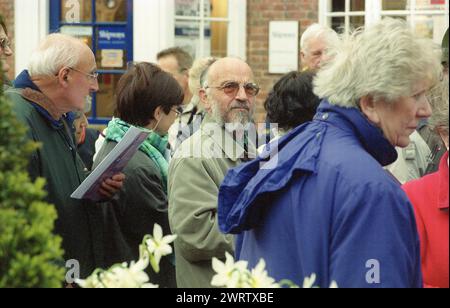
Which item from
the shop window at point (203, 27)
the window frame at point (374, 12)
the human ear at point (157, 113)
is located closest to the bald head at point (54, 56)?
the human ear at point (157, 113)

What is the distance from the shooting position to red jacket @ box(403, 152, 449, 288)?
3594mm

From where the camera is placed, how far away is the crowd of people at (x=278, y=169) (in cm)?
311

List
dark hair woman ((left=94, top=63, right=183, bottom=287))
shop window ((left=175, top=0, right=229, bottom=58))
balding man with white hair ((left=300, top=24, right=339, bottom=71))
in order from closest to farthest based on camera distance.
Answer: dark hair woman ((left=94, top=63, right=183, bottom=287))
balding man with white hair ((left=300, top=24, right=339, bottom=71))
shop window ((left=175, top=0, right=229, bottom=58))

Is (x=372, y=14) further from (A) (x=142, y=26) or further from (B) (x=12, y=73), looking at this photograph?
(B) (x=12, y=73)

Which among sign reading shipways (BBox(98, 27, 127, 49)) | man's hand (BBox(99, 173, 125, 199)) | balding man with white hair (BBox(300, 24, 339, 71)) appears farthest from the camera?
sign reading shipways (BBox(98, 27, 127, 49))

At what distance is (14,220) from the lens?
246 cm

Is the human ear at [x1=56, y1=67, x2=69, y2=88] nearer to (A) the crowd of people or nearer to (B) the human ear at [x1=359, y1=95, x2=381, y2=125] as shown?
(A) the crowd of people

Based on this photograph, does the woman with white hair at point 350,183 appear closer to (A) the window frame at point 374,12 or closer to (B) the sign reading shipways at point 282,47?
(A) the window frame at point 374,12

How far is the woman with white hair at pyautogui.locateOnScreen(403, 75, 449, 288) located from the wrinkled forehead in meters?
2.06

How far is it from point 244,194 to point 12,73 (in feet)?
31.3

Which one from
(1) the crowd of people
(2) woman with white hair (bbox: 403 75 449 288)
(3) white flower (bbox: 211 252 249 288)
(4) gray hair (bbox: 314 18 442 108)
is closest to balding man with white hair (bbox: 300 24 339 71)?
(1) the crowd of people

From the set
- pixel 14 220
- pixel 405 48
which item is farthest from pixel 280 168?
pixel 14 220

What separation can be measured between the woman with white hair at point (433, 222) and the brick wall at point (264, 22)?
8.46 meters

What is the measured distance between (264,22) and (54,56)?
7.54m
